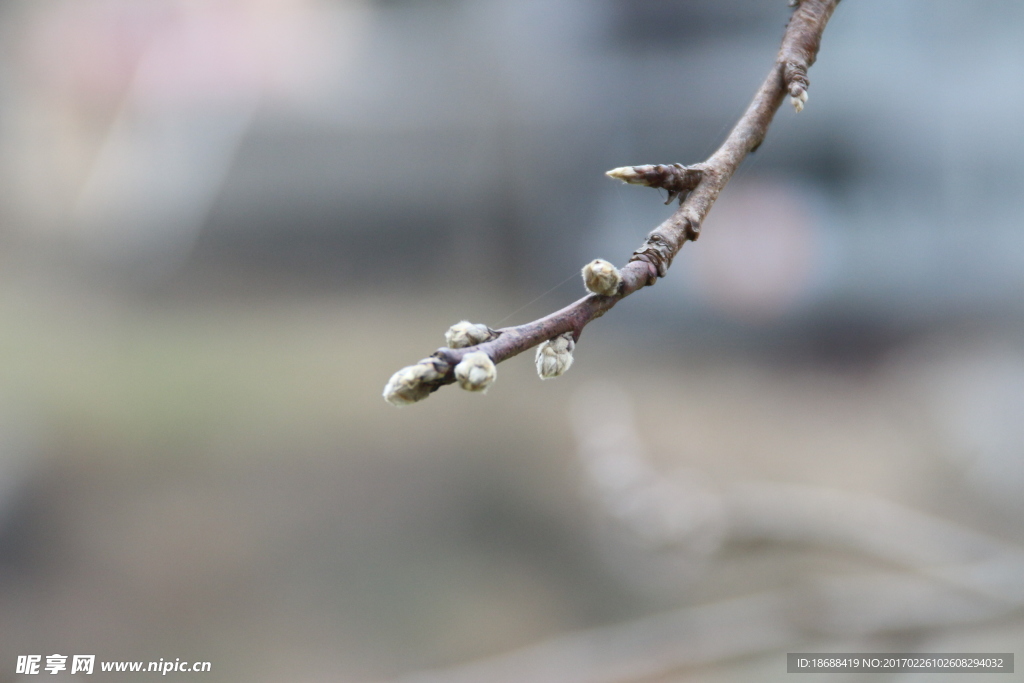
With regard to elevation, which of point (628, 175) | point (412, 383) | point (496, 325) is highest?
point (496, 325)

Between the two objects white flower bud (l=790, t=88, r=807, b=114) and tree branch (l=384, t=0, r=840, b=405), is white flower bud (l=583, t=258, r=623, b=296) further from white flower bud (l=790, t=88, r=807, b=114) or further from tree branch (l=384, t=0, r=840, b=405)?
white flower bud (l=790, t=88, r=807, b=114)

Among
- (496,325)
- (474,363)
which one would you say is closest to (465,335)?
(474,363)

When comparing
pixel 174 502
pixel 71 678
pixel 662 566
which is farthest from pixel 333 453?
pixel 662 566

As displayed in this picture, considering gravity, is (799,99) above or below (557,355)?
above

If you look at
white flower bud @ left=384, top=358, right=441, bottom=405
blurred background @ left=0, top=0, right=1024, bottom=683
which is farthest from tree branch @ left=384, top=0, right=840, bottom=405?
blurred background @ left=0, top=0, right=1024, bottom=683

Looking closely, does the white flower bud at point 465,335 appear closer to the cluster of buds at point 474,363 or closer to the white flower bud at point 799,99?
the cluster of buds at point 474,363

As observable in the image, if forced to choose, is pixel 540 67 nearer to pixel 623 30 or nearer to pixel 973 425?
pixel 623 30

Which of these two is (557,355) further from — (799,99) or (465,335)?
(799,99)
